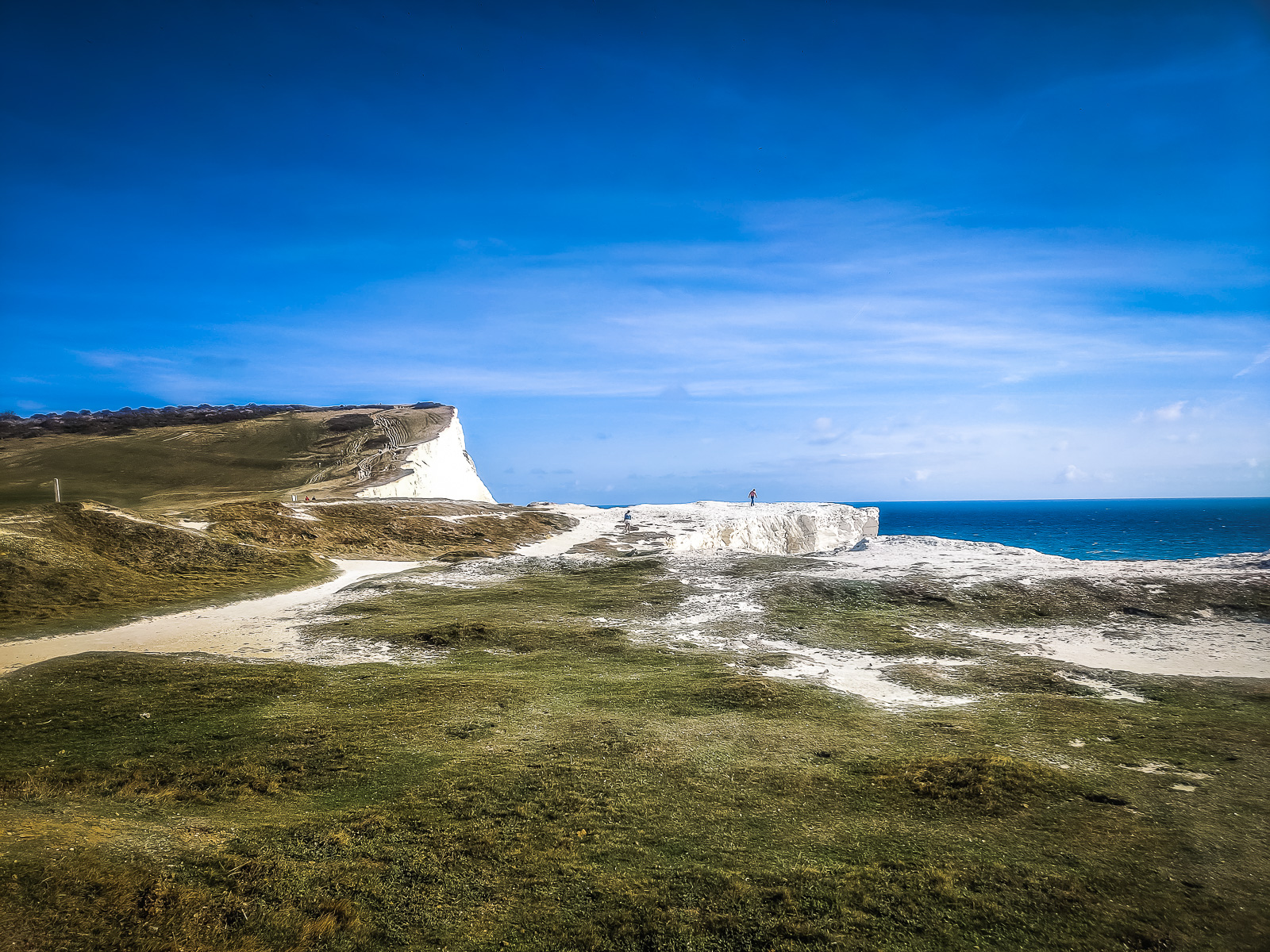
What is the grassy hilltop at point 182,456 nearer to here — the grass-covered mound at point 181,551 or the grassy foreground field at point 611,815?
the grass-covered mound at point 181,551

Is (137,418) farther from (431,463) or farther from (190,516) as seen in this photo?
(190,516)

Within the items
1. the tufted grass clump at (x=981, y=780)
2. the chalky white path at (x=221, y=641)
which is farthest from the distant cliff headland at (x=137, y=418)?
the tufted grass clump at (x=981, y=780)

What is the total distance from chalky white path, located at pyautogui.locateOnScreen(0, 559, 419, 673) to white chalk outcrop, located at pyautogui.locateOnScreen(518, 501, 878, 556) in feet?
77.1

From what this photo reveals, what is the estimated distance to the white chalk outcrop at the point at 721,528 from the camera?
192 feet

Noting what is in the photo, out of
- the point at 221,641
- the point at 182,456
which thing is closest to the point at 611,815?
the point at 221,641

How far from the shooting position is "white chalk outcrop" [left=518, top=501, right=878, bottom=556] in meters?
58.5

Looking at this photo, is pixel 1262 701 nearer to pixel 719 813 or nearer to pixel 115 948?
pixel 719 813

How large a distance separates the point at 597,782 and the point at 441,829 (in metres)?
3.22

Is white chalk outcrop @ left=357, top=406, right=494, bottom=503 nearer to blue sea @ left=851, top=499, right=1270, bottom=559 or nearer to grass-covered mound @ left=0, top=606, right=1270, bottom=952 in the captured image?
grass-covered mound @ left=0, top=606, right=1270, bottom=952

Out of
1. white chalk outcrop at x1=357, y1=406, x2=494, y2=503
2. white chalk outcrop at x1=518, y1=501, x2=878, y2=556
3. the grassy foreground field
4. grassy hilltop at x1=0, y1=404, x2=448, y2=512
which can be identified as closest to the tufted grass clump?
the grassy foreground field

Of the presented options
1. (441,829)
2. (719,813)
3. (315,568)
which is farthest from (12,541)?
(719,813)

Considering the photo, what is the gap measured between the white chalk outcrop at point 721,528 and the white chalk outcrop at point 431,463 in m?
18.2

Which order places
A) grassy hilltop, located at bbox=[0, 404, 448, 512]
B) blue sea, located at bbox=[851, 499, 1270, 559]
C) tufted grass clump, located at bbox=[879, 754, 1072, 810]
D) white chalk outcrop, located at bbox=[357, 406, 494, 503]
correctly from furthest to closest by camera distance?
→ blue sea, located at bbox=[851, 499, 1270, 559] < white chalk outcrop, located at bbox=[357, 406, 494, 503] < grassy hilltop, located at bbox=[0, 404, 448, 512] < tufted grass clump, located at bbox=[879, 754, 1072, 810]

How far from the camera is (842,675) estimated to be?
69.1 feet
